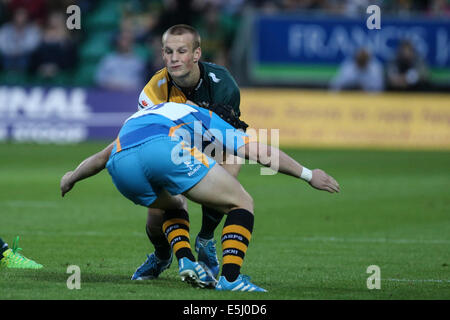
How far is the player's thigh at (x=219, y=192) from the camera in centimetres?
676

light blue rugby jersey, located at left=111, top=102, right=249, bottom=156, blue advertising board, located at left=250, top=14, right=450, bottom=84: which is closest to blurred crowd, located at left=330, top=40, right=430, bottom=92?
blue advertising board, located at left=250, top=14, right=450, bottom=84

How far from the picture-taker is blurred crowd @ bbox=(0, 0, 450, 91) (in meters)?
23.3

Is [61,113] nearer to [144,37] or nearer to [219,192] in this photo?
[144,37]

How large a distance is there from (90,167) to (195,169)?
1.04 meters

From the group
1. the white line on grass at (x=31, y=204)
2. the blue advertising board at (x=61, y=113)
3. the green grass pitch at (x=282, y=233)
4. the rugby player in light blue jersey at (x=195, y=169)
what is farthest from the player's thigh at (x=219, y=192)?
the blue advertising board at (x=61, y=113)

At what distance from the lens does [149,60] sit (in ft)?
80.9

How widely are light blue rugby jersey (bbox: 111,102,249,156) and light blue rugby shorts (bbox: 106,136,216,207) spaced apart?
7 cm

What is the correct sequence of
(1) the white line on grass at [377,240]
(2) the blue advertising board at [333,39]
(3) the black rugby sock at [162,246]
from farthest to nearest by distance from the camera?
(2) the blue advertising board at [333,39], (1) the white line on grass at [377,240], (3) the black rugby sock at [162,246]

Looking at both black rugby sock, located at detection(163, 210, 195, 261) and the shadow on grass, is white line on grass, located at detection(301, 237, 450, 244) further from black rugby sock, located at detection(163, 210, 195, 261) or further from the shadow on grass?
black rugby sock, located at detection(163, 210, 195, 261)

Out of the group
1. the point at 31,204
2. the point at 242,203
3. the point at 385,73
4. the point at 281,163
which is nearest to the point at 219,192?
the point at 242,203

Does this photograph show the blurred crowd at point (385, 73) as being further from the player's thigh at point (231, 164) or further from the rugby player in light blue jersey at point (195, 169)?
the rugby player in light blue jersey at point (195, 169)

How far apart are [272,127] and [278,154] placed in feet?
49.8

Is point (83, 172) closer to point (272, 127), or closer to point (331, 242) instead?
point (331, 242)

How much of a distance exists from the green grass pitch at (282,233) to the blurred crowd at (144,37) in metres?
4.35
